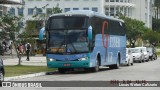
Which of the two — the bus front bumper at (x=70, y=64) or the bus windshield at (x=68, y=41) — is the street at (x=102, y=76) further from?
the bus windshield at (x=68, y=41)

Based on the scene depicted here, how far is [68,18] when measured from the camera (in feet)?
104

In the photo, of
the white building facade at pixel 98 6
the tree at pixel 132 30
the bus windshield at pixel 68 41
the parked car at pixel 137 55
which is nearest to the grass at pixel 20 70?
the bus windshield at pixel 68 41

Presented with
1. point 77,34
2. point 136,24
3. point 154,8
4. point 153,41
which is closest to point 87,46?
point 77,34

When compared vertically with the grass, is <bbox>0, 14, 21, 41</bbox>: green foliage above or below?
above

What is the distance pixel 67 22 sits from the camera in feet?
103

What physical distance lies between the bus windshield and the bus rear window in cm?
31

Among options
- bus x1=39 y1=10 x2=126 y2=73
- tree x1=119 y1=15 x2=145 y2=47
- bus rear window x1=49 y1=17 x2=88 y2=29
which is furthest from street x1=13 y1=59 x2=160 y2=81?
tree x1=119 y1=15 x2=145 y2=47

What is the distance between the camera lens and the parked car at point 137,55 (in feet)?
182

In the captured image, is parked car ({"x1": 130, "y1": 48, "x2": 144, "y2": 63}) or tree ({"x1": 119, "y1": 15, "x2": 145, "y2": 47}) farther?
tree ({"x1": 119, "y1": 15, "x2": 145, "y2": 47})

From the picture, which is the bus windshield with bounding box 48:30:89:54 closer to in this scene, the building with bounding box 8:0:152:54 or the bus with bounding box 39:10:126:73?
the bus with bounding box 39:10:126:73

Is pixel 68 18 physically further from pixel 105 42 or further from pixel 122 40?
pixel 122 40

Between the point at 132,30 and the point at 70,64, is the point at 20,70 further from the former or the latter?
the point at 132,30

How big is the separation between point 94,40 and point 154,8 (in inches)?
5166

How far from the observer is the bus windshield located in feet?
102
